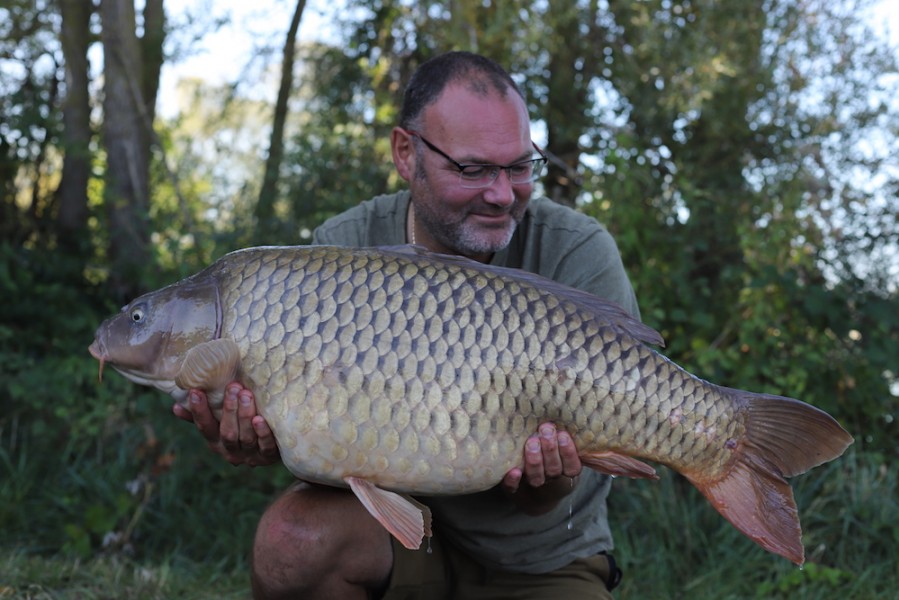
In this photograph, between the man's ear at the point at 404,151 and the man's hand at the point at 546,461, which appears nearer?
the man's hand at the point at 546,461

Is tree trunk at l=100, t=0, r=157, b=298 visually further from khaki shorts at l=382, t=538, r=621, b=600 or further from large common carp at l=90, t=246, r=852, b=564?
large common carp at l=90, t=246, r=852, b=564

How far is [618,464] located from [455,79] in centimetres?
83

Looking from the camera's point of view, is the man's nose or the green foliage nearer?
the man's nose

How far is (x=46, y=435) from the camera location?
3332 millimetres

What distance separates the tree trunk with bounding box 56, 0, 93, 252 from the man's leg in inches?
109

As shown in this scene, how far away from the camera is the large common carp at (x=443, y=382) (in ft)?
4.73

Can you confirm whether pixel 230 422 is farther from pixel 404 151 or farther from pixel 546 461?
pixel 404 151

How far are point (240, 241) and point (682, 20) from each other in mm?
1816

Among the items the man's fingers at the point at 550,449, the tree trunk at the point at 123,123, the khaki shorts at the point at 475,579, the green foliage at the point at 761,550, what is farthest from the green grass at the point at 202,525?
the man's fingers at the point at 550,449

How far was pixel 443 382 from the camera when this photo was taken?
56.4 inches

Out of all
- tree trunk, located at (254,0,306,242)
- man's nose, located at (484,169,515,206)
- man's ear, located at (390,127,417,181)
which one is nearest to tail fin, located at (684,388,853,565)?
man's nose, located at (484,169,515,206)

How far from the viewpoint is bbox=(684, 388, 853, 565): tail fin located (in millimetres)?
1505

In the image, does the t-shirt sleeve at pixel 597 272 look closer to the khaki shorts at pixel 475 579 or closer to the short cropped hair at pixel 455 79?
the short cropped hair at pixel 455 79

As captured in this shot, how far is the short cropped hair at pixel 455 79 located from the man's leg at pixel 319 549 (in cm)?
77
